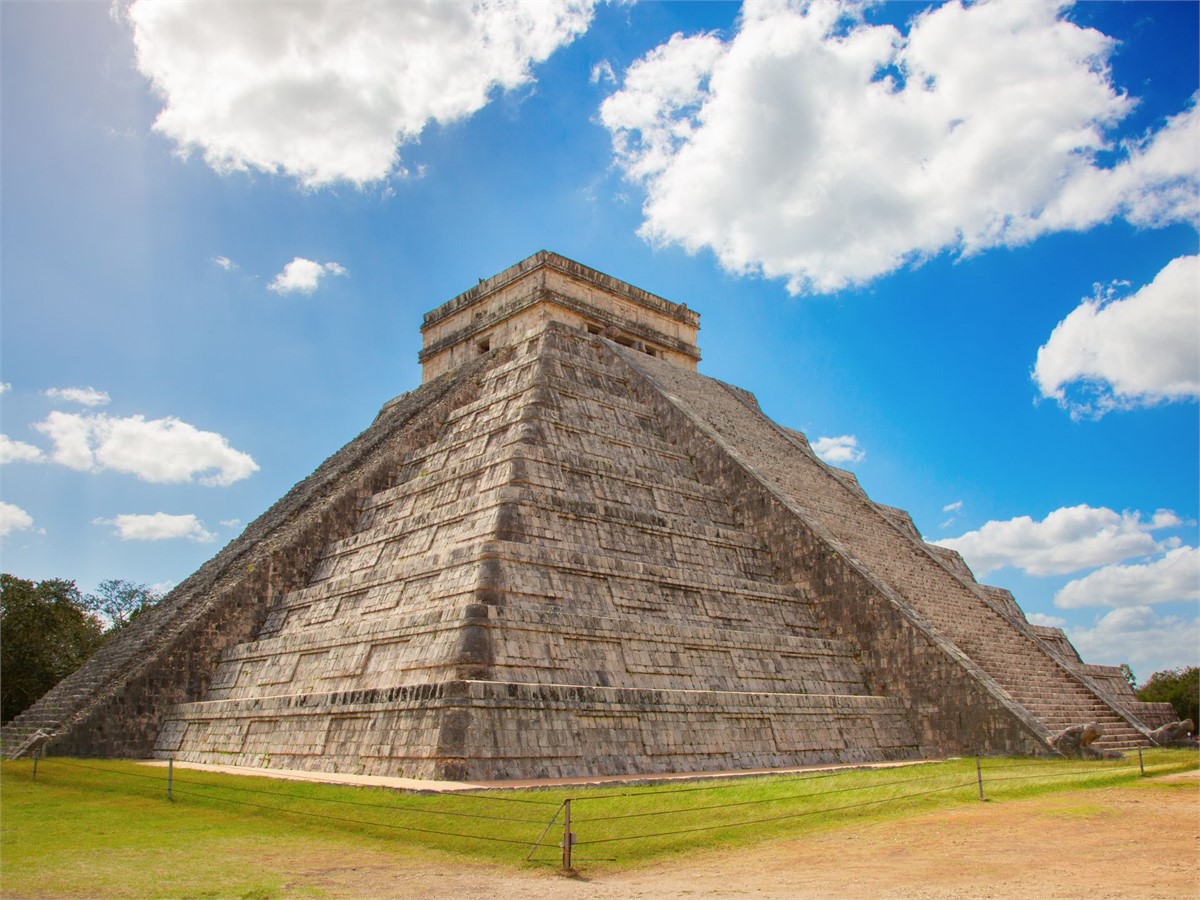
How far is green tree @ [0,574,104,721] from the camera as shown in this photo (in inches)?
890

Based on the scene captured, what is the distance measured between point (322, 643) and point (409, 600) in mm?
1535

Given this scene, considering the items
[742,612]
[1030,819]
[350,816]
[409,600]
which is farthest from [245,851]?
[742,612]

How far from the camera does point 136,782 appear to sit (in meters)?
10.8

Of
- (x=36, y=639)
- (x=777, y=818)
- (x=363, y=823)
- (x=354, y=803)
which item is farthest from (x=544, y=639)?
(x=36, y=639)

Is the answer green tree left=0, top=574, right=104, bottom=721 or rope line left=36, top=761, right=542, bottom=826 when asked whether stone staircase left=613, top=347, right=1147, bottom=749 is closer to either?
rope line left=36, top=761, right=542, bottom=826

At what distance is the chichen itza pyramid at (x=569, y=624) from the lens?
11.1 meters

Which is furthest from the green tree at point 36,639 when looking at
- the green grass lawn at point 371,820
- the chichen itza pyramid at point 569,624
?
the green grass lawn at point 371,820

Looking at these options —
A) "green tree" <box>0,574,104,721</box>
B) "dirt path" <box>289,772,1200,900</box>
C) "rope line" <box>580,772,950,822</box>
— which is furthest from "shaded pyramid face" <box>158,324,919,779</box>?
"green tree" <box>0,574,104,721</box>

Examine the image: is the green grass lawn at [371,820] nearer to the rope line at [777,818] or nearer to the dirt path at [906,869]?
the rope line at [777,818]

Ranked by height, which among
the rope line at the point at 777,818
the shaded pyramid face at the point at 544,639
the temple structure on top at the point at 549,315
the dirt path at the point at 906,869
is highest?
the temple structure on top at the point at 549,315

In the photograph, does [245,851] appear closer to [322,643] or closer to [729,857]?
[729,857]

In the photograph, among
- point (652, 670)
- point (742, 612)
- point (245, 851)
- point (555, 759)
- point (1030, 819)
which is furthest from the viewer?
point (742, 612)

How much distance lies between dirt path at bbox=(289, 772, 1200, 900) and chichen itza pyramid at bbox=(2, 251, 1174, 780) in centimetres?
319

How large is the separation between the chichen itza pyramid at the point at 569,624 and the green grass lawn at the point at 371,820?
141cm
